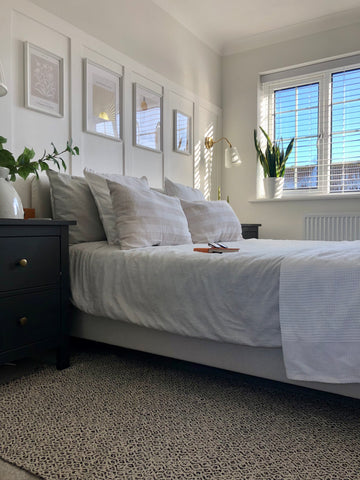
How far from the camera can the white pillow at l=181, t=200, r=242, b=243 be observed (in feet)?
8.92

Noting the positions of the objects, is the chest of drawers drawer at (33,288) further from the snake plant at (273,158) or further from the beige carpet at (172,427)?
the snake plant at (273,158)

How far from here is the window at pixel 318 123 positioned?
388 cm

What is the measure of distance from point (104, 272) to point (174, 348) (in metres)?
0.49

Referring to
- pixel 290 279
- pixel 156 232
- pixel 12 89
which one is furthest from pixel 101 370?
pixel 12 89

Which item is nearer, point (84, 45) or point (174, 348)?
point (174, 348)

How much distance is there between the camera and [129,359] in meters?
2.00

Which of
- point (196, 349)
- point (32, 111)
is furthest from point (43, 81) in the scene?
point (196, 349)

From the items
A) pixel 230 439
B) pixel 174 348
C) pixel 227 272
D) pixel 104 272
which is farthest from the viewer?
pixel 104 272

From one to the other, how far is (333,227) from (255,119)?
55.4 inches

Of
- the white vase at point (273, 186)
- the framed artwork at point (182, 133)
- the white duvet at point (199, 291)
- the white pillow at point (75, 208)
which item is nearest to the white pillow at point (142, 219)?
the white duvet at point (199, 291)

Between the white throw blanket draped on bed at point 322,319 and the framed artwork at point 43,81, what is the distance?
1855mm

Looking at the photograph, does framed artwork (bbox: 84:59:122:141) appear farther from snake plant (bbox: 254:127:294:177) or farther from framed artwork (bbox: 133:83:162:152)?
snake plant (bbox: 254:127:294:177)

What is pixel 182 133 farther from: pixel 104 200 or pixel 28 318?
pixel 28 318

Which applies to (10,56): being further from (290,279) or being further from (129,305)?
(290,279)
